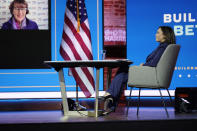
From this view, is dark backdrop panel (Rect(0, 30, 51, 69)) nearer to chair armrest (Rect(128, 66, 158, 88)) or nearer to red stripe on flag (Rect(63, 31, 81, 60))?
red stripe on flag (Rect(63, 31, 81, 60))

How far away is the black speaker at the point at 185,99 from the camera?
5180 millimetres

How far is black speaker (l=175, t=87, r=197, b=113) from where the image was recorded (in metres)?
5.18

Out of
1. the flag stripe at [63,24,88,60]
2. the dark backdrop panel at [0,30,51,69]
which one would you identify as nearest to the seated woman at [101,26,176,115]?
the flag stripe at [63,24,88,60]

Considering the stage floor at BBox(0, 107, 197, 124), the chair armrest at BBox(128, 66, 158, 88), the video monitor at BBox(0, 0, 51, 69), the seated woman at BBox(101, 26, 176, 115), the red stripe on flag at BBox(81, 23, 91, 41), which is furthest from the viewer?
the video monitor at BBox(0, 0, 51, 69)

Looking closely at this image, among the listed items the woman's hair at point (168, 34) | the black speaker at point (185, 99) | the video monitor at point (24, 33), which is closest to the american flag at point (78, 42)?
the woman's hair at point (168, 34)

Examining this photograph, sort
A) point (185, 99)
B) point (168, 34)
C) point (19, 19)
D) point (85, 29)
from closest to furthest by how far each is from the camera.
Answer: point (168, 34) < point (185, 99) < point (85, 29) < point (19, 19)

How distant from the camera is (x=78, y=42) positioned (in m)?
5.41

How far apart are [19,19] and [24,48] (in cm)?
56

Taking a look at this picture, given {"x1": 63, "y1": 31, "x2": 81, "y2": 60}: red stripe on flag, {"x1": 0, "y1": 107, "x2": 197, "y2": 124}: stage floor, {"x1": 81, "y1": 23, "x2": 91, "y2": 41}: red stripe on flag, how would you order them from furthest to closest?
1. {"x1": 81, "y1": 23, "x2": 91, "y2": 41}: red stripe on flag
2. {"x1": 63, "y1": 31, "x2": 81, "y2": 60}: red stripe on flag
3. {"x1": 0, "y1": 107, "x2": 197, "y2": 124}: stage floor

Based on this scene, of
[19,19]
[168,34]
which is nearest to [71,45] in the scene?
[168,34]

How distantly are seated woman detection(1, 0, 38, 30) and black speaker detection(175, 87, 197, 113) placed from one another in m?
3.08

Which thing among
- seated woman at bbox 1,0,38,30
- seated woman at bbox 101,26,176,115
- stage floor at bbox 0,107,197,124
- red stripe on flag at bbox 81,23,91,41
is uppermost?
seated woman at bbox 1,0,38,30

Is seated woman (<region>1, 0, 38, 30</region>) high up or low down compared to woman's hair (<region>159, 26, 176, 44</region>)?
up

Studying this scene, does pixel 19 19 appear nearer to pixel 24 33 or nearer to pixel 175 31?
pixel 24 33
